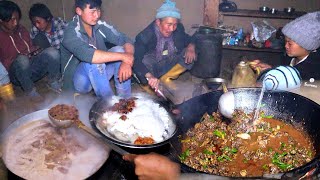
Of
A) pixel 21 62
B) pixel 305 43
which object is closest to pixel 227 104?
pixel 305 43

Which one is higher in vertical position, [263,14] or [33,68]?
[263,14]

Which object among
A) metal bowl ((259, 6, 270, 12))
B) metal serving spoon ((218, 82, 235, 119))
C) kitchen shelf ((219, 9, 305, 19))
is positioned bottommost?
metal serving spoon ((218, 82, 235, 119))

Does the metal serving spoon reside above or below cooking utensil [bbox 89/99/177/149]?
above

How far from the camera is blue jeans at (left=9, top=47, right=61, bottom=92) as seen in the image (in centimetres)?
558

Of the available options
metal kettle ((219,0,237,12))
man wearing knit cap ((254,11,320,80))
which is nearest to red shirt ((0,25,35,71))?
metal kettle ((219,0,237,12))

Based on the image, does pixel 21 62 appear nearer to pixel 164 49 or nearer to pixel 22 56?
pixel 22 56

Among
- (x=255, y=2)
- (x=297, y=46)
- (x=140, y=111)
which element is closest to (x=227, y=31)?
(x=255, y=2)

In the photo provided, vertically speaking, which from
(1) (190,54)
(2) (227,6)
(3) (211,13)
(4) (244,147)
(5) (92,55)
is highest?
(2) (227,6)

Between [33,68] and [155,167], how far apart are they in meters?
4.58

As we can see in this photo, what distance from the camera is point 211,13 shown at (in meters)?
7.09

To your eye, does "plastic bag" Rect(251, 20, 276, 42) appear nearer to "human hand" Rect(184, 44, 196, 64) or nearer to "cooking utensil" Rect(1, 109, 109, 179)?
"human hand" Rect(184, 44, 196, 64)

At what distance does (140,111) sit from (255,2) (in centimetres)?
550

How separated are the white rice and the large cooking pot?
31 centimetres

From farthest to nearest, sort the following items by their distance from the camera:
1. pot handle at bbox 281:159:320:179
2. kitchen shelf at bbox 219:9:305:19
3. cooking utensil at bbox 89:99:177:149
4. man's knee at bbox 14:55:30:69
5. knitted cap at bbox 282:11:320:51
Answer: kitchen shelf at bbox 219:9:305:19 → man's knee at bbox 14:55:30:69 → knitted cap at bbox 282:11:320:51 → cooking utensil at bbox 89:99:177:149 → pot handle at bbox 281:159:320:179
